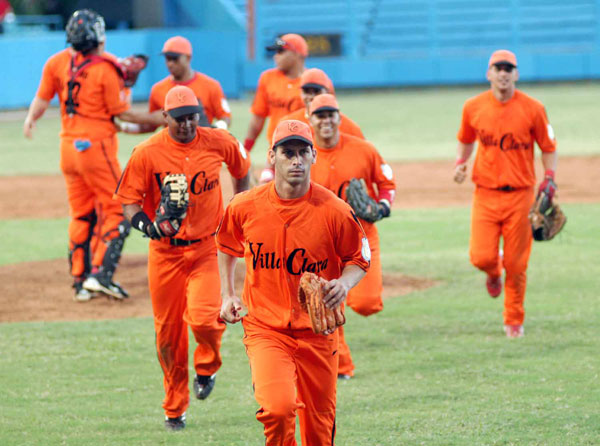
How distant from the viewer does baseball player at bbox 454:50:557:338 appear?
867 centimetres

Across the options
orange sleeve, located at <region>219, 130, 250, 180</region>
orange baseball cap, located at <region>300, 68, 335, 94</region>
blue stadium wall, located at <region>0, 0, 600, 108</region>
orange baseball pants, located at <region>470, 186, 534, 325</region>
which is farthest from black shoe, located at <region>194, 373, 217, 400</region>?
blue stadium wall, located at <region>0, 0, 600, 108</region>

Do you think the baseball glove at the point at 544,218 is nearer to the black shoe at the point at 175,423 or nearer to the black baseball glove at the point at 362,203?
the black baseball glove at the point at 362,203

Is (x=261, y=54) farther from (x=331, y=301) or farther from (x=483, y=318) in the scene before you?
(x=331, y=301)

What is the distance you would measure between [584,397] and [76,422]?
3482 millimetres

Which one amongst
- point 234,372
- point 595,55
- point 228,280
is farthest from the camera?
point 595,55

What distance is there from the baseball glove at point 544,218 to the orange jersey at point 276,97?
9.95 feet

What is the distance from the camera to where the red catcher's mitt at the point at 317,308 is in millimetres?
4852

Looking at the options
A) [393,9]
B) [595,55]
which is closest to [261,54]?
[393,9]

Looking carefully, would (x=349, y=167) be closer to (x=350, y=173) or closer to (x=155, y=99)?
(x=350, y=173)

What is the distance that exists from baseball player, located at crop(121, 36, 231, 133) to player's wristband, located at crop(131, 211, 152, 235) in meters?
3.94

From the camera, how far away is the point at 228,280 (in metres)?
5.48

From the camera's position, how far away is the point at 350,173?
7.64 meters

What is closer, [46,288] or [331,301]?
[331,301]

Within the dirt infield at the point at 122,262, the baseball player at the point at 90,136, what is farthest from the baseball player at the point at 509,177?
the baseball player at the point at 90,136
